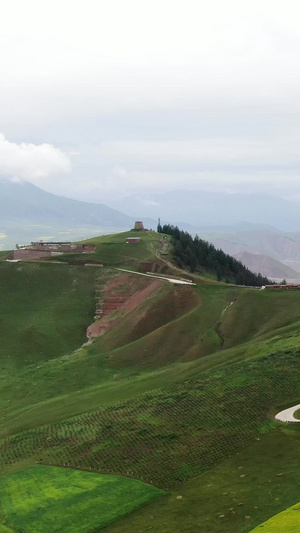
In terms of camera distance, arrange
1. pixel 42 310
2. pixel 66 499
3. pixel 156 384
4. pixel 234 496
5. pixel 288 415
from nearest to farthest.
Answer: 1. pixel 234 496
2. pixel 66 499
3. pixel 288 415
4. pixel 156 384
5. pixel 42 310

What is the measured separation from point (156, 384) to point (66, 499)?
25.6 metres

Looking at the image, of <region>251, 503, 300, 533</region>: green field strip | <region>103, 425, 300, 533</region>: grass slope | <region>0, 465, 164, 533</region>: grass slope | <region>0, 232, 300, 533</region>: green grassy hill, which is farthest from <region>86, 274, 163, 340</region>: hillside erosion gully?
<region>251, 503, 300, 533</region>: green field strip

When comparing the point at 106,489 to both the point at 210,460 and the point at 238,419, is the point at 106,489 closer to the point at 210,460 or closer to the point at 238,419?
the point at 210,460

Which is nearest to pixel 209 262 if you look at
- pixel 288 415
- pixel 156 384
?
pixel 156 384

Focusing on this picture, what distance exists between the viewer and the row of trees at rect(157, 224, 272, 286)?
453ft

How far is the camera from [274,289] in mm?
96375

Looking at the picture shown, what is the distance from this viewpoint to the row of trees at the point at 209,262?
453 ft

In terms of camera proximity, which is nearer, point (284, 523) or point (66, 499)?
point (284, 523)

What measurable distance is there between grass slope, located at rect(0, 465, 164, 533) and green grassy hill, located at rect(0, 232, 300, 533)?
1205 mm

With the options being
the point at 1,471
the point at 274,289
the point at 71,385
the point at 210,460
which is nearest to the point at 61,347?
the point at 71,385

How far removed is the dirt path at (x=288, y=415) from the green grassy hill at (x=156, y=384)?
1030 millimetres

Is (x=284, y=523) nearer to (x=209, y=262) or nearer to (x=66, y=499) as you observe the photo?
(x=66, y=499)

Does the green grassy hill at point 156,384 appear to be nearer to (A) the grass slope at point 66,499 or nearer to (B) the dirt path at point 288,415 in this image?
(B) the dirt path at point 288,415

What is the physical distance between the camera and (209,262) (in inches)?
5630
